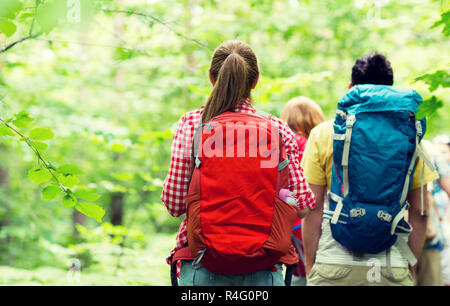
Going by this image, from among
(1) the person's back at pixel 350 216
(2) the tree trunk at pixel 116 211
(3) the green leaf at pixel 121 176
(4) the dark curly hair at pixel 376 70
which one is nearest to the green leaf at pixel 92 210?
(1) the person's back at pixel 350 216

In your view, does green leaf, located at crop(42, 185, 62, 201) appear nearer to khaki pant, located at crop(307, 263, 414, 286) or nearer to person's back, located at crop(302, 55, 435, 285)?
person's back, located at crop(302, 55, 435, 285)

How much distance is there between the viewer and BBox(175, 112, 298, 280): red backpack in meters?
1.69

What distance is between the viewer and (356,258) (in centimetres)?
244

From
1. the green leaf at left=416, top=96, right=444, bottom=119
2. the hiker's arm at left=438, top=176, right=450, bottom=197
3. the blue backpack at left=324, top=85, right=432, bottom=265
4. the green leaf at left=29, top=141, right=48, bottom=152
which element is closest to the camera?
the green leaf at left=416, top=96, right=444, bottom=119

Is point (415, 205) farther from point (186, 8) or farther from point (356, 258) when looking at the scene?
point (186, 8)

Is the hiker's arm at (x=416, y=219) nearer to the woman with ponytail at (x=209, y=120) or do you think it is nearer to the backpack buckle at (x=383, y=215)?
the backpack buckle at (x=383, y=215)

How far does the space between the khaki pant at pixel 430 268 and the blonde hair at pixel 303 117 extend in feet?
4.78

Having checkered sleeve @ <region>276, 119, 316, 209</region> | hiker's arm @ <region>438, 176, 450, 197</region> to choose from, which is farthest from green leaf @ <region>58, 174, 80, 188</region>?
hiker's arm @ <region>438, 176, 450, 197</region>

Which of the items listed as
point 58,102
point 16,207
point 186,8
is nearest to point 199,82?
point 58,102

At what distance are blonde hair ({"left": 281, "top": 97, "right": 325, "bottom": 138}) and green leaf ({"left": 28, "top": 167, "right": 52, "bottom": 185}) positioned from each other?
2039mm

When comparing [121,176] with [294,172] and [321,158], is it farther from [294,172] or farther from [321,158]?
[294,172]

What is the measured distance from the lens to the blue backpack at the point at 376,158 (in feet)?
7.39

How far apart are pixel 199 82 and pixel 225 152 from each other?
3667 mm

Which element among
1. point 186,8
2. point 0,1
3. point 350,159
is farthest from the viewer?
point 186,8
